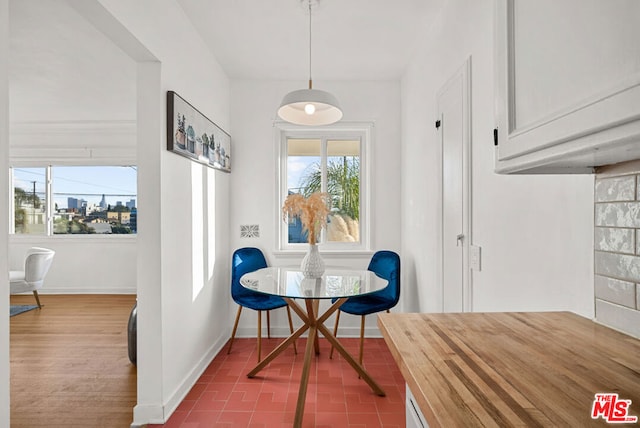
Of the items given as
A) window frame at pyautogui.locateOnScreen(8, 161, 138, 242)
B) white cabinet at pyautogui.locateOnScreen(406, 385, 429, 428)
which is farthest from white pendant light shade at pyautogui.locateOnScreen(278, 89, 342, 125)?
window frame at pyautogui.locateOnScreen(8, 161, 138, 242)

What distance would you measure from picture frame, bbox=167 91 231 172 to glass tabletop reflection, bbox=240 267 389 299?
1.00 meters

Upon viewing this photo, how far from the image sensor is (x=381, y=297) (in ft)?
9.84

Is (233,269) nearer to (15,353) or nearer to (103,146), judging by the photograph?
→ (15,353)

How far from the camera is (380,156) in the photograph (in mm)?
3508

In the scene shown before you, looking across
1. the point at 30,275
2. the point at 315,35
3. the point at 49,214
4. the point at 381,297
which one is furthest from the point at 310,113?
the point at 49,214

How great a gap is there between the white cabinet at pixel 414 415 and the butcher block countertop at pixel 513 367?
19 centimetres

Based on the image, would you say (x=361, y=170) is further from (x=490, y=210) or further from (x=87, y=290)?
(x=87, y=290)

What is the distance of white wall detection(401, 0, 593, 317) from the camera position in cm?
112

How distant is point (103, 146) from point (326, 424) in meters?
5.19

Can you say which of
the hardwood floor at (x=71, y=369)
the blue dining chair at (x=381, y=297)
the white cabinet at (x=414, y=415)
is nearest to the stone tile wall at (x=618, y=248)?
the white cabinet at (x=414, y=415)

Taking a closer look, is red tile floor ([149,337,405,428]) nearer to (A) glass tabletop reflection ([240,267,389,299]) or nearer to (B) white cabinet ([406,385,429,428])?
(A) glass tabletop reflection ([240,267,389,299])

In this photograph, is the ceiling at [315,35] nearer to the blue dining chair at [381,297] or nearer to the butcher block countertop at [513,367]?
the blue dining chair at [381,297]

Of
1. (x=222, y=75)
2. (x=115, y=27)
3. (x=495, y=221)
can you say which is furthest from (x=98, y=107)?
(x=495, y=221)

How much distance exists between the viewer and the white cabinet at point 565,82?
54 centimetres
